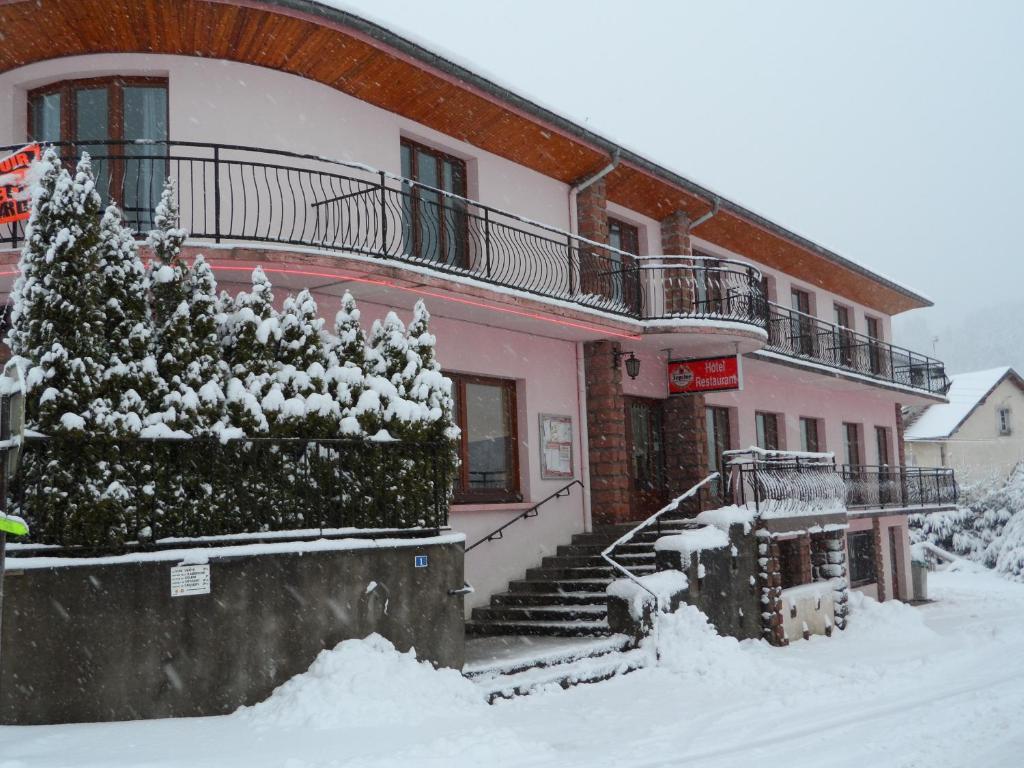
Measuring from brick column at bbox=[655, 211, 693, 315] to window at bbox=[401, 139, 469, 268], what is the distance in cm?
447

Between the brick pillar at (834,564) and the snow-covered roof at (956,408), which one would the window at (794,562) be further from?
the snow-covered roof at (956,408)

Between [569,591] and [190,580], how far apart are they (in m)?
6.76

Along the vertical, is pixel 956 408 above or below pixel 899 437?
above

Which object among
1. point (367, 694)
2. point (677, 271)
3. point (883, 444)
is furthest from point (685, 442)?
point (883, 444)

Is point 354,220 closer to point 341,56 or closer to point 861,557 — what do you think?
point 341,56

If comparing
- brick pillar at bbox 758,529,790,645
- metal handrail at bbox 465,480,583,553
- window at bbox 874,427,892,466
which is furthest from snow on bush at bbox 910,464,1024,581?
metal handrail at bbox 465,480,583,553

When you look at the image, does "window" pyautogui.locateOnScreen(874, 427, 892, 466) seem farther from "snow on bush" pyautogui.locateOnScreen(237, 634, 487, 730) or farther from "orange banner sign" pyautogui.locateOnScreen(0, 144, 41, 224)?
"orange banner sign" pyautogui.locateOnScreen(0, 144, 41, 224)

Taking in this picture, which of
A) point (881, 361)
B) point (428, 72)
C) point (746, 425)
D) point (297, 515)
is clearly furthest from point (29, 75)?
point (881, 361)

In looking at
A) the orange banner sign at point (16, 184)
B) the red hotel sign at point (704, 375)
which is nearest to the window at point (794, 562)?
the red hotel sign at point (704, 375)

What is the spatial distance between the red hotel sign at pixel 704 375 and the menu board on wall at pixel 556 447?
3069 millimetres

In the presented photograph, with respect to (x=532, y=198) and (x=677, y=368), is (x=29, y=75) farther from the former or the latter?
(x=677, y=368)

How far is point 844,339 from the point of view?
26906mm

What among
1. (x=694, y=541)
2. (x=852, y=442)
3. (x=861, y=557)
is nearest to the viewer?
(x=694, y=541)

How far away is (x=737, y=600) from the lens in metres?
14.6
